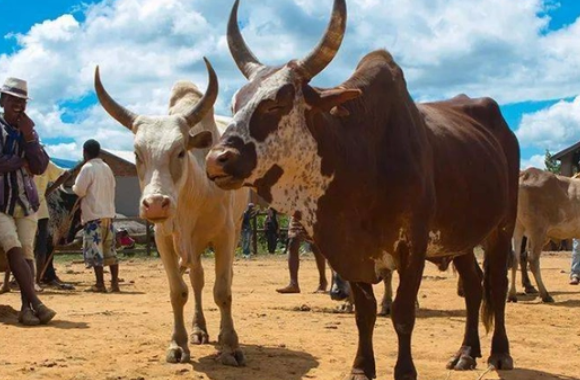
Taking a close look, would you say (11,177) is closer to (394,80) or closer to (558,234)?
(394,80)

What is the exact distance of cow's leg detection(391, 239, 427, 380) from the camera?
5641 millimetres

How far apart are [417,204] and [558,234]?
9359mm

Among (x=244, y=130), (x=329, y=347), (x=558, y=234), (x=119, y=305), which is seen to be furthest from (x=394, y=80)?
(x=558, y=234)

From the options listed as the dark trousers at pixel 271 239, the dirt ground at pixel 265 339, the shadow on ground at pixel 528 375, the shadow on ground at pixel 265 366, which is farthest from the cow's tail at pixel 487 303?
the dark trousers at pixel 271 239

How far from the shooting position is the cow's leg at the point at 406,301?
5641 millimetres

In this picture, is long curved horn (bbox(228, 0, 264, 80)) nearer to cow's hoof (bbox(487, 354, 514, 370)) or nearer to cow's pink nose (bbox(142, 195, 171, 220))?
cow's pink nose (bbox(142, 195, 171, 220))

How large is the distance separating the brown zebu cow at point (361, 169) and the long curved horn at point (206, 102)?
119cm

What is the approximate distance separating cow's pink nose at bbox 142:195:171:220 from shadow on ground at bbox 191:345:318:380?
128 cm

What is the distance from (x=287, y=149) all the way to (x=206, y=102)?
2.03 metres

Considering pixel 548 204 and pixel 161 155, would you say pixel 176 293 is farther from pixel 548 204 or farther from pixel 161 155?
pixel 548 204

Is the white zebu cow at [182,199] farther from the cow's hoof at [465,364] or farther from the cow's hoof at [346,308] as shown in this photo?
the cow's hoof at [346,308]

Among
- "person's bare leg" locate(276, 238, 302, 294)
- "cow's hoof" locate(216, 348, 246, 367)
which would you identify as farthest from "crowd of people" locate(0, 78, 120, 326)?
"person's bare leg" locate(276, 238, 302, 294)

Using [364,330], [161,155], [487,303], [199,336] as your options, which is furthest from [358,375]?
[199,336]

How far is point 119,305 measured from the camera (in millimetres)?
10797
